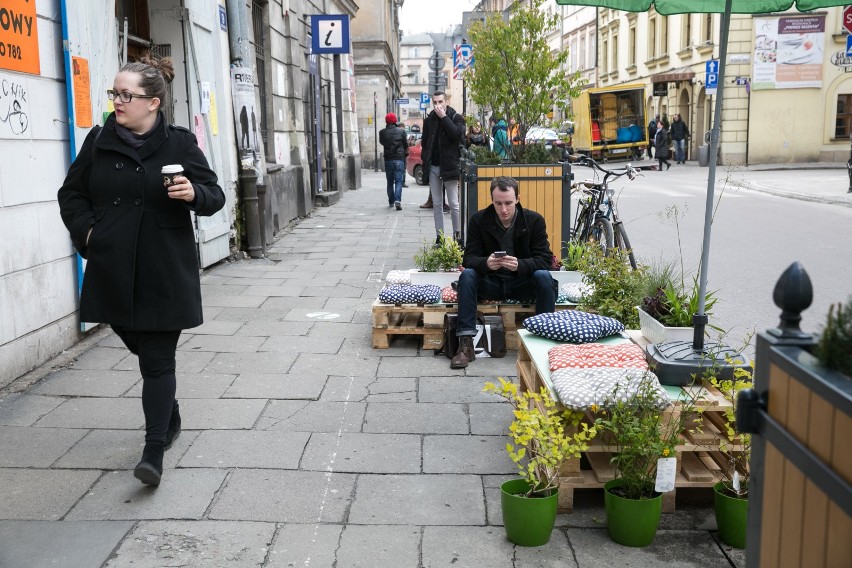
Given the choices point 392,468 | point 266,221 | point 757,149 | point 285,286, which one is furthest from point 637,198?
point 392,468

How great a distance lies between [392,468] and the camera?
4.16 meters

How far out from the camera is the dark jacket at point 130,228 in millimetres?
3867

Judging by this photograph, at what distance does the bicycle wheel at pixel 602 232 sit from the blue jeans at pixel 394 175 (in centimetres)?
943

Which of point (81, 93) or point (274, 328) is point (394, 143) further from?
point (81, 93)

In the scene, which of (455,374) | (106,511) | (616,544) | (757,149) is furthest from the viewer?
(757,149)

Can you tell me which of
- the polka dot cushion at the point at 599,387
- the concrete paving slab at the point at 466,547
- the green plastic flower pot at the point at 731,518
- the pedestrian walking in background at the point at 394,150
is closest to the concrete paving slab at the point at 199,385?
the concrete paving slab at the point at 466,547

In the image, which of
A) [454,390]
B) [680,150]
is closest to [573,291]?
[454,390]

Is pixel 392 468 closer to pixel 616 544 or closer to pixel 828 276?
pixel 616 544

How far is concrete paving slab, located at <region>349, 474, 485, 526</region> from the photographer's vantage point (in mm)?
3604

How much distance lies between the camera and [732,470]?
140 inches

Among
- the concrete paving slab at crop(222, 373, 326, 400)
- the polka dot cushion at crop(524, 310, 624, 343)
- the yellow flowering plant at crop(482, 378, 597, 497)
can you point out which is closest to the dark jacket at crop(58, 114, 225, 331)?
the concrete paving slab at crop(222, 373, 326, 400)

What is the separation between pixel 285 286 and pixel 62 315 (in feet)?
10.1

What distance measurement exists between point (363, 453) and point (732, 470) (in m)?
1.72

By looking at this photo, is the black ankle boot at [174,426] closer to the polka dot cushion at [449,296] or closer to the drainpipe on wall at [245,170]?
the polka dot cushion at [449,296]
